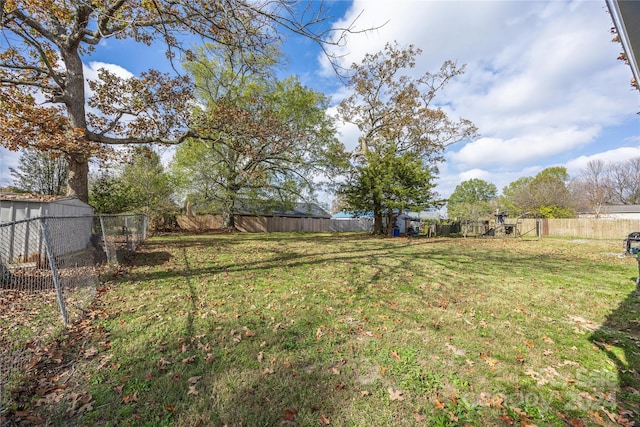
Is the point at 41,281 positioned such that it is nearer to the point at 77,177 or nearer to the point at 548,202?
the point at 77,177

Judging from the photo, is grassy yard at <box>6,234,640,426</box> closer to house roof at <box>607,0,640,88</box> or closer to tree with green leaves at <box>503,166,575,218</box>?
house roof at <box>607,0,640,88</box>

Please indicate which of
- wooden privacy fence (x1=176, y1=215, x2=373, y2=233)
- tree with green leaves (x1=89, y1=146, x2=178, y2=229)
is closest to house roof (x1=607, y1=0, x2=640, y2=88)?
tree with green leaves (x1=89, y1=146, x2=178, y2=229)

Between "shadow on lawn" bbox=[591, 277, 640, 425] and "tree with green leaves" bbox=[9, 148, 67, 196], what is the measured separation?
2499 centimetres

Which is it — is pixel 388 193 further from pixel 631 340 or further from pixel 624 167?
pixel 624 167

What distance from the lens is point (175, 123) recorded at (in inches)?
436

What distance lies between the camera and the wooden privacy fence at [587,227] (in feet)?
69.7

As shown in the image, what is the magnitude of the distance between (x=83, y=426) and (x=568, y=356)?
4.97 m

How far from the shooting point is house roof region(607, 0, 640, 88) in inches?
64.9

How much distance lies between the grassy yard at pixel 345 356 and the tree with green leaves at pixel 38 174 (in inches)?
713

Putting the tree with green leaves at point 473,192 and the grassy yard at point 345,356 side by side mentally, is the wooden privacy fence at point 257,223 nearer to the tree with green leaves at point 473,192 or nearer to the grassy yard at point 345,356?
the grassy yard at point 345,356

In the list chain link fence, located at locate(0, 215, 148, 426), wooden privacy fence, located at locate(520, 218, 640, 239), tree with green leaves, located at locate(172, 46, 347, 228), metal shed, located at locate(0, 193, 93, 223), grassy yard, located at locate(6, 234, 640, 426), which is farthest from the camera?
wooden privacy fence, located at locate(520, 218, 640, 239)

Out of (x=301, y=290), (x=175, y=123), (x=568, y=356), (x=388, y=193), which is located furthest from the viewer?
(x=388, y=193)

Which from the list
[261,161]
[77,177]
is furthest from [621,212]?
[77,177]

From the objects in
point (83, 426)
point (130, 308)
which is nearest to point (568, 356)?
point (83, 426)
